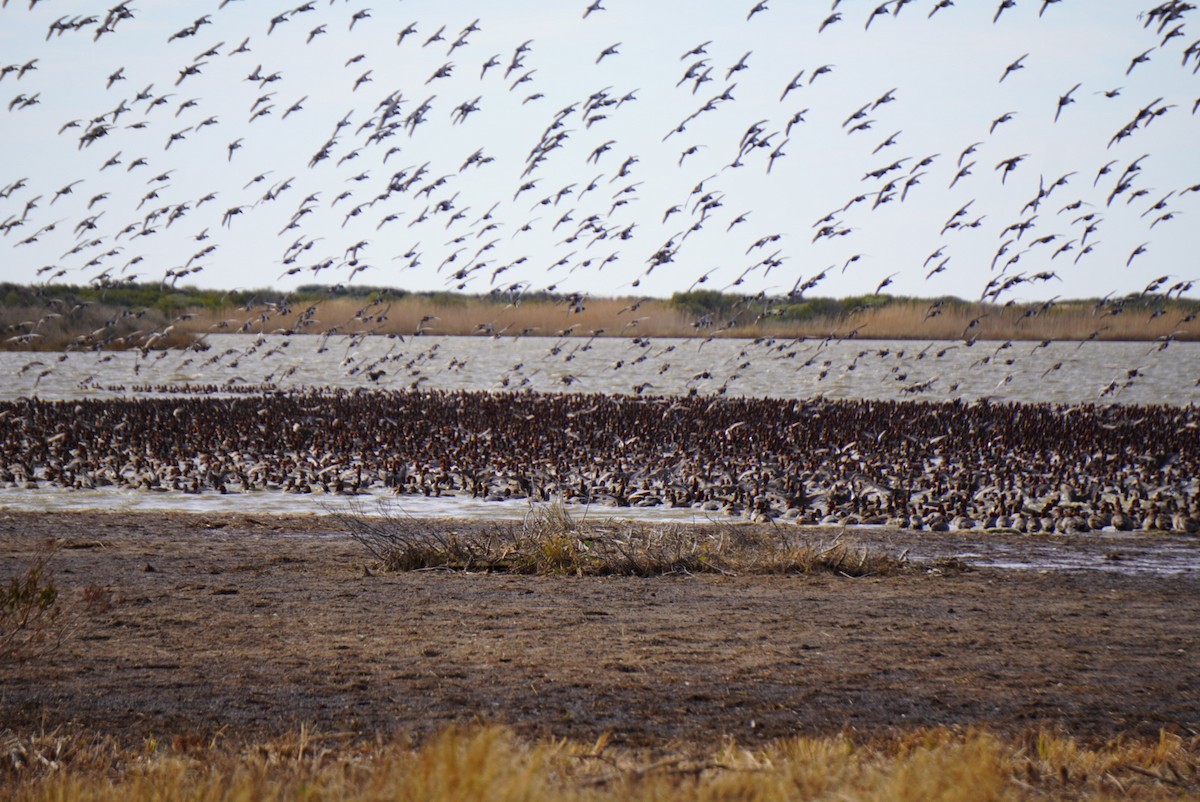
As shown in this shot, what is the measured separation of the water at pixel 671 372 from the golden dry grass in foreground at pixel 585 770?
26540 mm

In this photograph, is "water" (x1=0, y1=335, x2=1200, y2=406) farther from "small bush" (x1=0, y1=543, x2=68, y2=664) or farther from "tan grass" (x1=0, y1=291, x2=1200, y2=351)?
"small bush" (x1=0, y1=543, x2=68, y2=664)

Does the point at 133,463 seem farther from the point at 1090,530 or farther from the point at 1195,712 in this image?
the point at 1195,712

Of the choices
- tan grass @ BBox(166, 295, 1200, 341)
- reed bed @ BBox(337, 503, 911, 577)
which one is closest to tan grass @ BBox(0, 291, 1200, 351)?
tan grass @ BBox(166, 295, 1200, 341)

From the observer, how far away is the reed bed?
1178 centimetres

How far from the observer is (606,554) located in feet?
39.1

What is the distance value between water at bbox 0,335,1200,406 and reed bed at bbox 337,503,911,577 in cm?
2059

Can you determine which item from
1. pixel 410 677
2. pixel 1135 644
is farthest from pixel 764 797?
pixel 1135 644

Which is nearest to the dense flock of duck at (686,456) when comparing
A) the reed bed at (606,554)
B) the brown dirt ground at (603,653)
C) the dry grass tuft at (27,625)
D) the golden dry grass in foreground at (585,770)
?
the reed bed at (606,554)

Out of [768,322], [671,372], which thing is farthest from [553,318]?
[671,372]

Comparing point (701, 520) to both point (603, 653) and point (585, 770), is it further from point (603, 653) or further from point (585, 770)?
point (585, 770)

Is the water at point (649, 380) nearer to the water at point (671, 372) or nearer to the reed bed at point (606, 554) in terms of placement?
the water at point (671, 372)

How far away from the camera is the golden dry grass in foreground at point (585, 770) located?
15.5 ft

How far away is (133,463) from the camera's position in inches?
864

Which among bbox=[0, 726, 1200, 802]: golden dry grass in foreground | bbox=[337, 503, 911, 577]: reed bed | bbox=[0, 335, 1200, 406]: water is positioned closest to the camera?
bbox=[0, 726, 1200, 802]: golden dry grass in foreground
